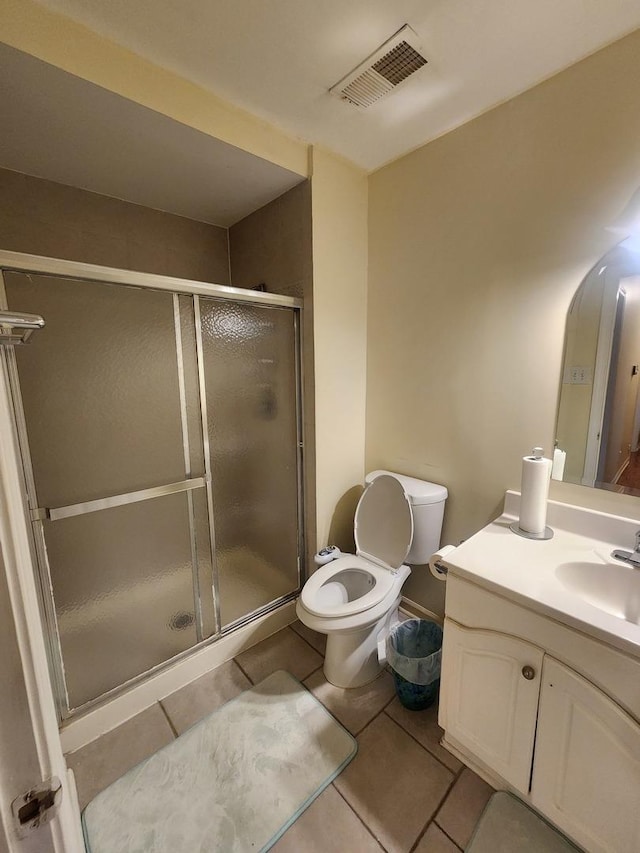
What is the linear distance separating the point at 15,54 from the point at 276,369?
1.30 m

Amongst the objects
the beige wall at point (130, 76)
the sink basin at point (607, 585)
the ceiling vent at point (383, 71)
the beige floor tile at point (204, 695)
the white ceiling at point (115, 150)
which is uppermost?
the ceiling vent at point (383, 71)

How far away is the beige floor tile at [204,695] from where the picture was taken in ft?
4.83

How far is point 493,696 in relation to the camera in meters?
1.12

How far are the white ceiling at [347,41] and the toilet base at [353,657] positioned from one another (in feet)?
6.95

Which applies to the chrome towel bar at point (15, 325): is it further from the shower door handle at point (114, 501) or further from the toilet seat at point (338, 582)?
the toilet seat at point (338, 582)

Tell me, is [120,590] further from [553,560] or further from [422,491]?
[553,560]

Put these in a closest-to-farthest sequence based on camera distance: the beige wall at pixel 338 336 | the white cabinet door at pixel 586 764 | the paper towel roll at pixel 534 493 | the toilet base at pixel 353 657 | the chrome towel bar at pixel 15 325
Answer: the chrome towel bar at pixel 15 325, the white cabinet door at pixel 586 764, the paper towel roll at pixel 534 493, the toilet base at pixel 353 657, the beige wall at pixel 338 336

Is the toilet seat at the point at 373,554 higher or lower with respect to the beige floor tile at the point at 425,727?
higher

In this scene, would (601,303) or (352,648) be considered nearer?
(601,303)

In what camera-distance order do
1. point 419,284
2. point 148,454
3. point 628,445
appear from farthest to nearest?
point 419,284 < point 148,454 < point 628,445

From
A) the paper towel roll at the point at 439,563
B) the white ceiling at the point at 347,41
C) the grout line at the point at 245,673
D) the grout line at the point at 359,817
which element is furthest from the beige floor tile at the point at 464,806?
the white ceiling at the point at 347,41

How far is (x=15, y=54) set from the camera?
1033 mm

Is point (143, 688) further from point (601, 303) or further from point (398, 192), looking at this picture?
point (398, 192)

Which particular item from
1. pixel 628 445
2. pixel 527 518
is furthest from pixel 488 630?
pixel 628 445
